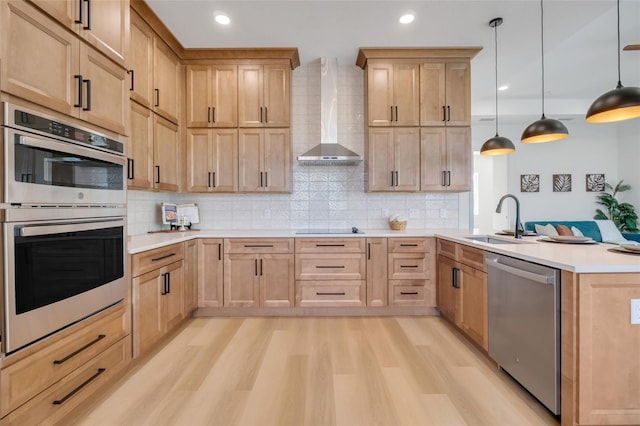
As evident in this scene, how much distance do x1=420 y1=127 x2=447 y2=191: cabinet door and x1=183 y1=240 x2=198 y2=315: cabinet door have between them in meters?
2.61

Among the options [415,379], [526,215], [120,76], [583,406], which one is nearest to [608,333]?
[583,406]

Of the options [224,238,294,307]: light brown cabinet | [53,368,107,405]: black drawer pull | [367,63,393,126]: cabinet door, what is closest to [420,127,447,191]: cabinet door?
[367,63,393,126]: cabinet door

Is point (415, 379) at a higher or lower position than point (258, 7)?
lower

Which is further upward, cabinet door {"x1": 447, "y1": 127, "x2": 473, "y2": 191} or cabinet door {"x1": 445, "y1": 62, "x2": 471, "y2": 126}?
cabinet door {"x1": 445, "y1": 62, "x2": 471, "y2": 126}

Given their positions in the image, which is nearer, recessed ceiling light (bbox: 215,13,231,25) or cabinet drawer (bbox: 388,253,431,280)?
recessed ceiling light (bbox: 215,13,231,25)

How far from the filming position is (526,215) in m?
6.67

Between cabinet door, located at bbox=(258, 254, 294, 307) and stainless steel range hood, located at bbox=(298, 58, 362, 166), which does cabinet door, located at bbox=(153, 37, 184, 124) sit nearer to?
stainless steel range hood, located at bbox=(298, 58, 362, 166)

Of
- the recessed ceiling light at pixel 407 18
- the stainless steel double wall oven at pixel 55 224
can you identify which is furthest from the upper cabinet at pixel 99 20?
the recessed ceiling light at pixel 407 18

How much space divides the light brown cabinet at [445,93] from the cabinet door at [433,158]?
112 mm

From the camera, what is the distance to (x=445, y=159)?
355cm

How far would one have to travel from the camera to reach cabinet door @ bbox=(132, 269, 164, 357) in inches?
85.6

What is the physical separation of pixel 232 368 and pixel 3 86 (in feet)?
6.65

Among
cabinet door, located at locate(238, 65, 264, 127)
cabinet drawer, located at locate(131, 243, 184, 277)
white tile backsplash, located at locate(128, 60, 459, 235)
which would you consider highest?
cabinet door, located at locate(238, 65, 264, 127)

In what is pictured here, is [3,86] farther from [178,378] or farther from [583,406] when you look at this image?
[583,406]
